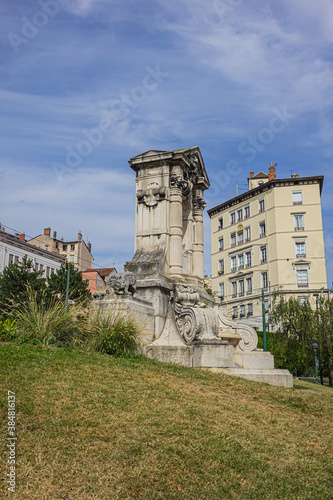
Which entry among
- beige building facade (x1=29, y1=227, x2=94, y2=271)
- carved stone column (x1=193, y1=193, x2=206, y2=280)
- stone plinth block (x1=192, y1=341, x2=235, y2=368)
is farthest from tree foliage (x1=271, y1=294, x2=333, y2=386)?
beige building facade (x1=29, y1=227, x2=94, y2=271)

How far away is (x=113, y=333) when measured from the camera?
9945 mm

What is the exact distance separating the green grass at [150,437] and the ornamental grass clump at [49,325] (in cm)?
163

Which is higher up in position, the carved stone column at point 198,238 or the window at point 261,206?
the window at point 261,206

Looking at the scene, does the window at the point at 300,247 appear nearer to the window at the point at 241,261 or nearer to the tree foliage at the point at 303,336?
the window at the point at 241,261

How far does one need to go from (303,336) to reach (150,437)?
28848 millimetres

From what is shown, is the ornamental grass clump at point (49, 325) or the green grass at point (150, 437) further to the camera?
the ornamental grass clump at point (49, 325)

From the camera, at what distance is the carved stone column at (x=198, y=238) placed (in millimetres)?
15867

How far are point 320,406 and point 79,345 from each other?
16.1ft

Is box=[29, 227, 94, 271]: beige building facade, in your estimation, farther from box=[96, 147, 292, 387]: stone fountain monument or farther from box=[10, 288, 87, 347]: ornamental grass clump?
box=[10, 288, 87, 347]: ornamental grass clump

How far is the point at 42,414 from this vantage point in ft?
17.8

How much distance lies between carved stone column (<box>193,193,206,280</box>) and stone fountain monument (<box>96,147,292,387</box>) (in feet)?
0.11

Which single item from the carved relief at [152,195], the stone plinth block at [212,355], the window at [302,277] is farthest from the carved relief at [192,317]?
the window at [302,277]

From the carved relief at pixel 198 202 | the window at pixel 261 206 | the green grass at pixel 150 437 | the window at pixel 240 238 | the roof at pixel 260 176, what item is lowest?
the green grass at pixel 150 437

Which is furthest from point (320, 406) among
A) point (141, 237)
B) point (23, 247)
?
point (23, 247)
